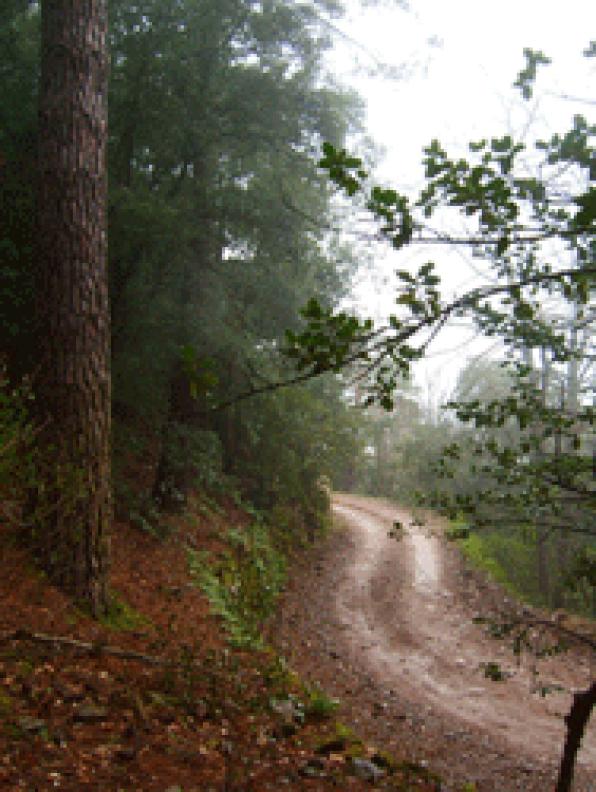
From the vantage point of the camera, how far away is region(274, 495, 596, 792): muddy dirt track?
Result: 22.3 feet

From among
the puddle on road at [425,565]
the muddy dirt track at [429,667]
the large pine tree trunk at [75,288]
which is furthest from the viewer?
the puddle on road at [425,565]

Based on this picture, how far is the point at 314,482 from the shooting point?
1644 centimetres

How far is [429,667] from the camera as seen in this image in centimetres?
952

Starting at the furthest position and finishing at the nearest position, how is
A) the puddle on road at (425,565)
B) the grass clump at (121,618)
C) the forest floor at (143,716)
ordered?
the puddle on road at (425,565)
the grass clump at (121,618)
the forest floor at (143,716)

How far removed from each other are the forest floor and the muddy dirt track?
3.82 ft

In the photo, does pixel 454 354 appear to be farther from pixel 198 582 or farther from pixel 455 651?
pixel 455 651

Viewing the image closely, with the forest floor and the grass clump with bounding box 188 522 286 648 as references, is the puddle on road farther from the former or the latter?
the forest floor

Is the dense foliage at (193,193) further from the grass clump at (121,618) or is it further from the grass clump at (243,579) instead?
the grass clump at (121,618)

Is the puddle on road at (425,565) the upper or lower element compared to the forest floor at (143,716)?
lower

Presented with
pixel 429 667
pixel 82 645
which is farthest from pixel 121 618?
pixel 429 667

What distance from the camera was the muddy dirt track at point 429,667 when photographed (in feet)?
22.3

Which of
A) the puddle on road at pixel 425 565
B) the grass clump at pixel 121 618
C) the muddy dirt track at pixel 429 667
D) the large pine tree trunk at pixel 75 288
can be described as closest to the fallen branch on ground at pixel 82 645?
the grass clump at pixel 121 618

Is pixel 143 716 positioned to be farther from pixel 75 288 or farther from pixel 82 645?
pixel 75 288

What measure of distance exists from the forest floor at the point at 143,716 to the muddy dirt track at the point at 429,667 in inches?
45.8
